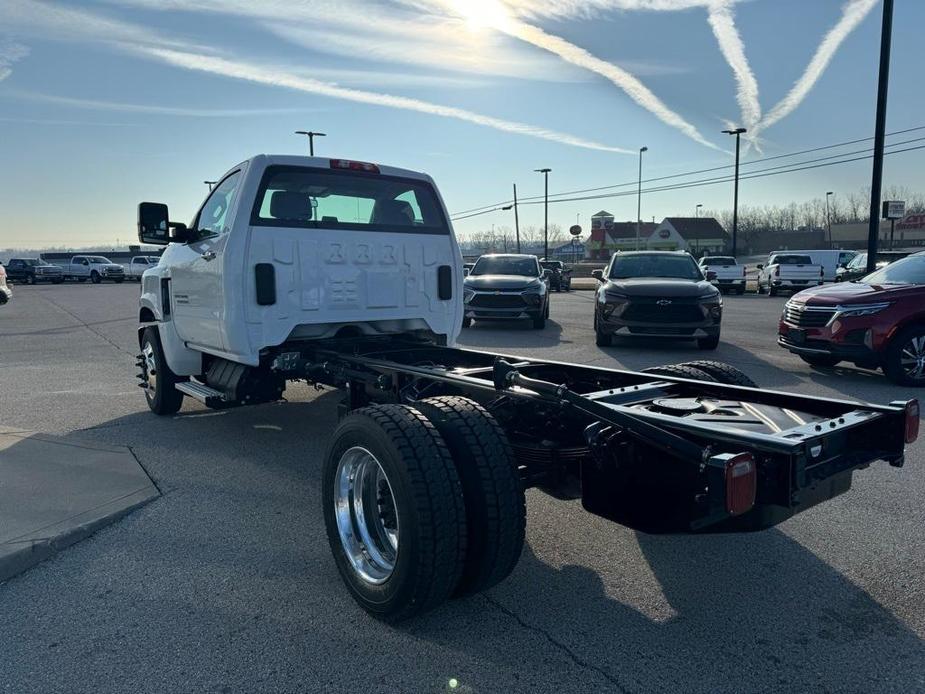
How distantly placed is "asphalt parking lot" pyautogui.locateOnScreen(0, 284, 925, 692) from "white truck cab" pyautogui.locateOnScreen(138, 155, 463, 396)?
1.21 meters

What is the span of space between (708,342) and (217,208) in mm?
8337

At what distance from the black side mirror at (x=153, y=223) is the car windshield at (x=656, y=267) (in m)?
8.22

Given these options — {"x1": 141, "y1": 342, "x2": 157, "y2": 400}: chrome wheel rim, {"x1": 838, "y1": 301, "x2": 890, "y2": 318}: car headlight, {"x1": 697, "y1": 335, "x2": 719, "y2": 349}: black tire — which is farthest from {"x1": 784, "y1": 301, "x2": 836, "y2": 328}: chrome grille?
{"x1": 141, "y1": 342, "x2": 157, "y2": 400}: chrome wheel rim

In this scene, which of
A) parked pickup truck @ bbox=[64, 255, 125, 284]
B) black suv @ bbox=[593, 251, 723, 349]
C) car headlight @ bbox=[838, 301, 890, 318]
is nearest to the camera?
car headlight @ bbox=[838, 301, 890, 318]

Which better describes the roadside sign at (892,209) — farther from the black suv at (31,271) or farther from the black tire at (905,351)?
the black suv at (31,271)

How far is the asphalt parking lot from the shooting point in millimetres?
2629

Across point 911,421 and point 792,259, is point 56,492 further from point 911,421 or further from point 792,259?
point 792,259

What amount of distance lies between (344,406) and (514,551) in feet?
7.58

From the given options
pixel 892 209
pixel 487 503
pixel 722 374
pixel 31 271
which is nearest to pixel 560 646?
pixel 487 503

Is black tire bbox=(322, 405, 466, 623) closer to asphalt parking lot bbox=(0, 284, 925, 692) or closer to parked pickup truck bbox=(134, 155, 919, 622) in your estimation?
parked pickup truck bbox=(134, 155, 919, 622)

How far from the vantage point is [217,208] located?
5613 millimetres

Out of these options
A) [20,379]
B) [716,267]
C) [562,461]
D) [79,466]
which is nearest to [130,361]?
[20,379]

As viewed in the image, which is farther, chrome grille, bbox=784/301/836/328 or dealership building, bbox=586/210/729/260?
dealership building, bbox=586/210/729/260

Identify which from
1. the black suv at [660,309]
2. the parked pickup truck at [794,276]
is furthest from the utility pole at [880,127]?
the parked pickup truck at [794,276]
